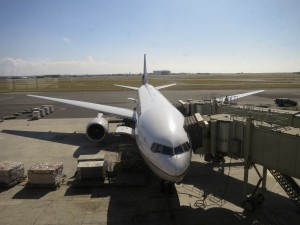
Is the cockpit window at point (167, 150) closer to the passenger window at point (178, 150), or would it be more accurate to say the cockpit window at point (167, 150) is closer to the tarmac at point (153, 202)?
the passenger window at point (178, 150)

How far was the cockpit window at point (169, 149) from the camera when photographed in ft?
42.0

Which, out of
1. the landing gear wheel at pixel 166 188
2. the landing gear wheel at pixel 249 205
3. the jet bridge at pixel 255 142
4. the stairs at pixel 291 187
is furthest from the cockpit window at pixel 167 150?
the stairs at pixel 291 187

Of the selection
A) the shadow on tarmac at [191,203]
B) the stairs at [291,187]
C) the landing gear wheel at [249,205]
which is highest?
the stairs at [291,187]

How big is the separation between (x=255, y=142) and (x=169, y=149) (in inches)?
180

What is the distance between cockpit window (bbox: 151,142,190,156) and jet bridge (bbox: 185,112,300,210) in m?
2.56

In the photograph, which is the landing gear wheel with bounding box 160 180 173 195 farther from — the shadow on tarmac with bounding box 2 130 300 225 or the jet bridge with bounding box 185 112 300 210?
the jet bridge with bounding box 185 112 300 210

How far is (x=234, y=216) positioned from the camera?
44.4ft

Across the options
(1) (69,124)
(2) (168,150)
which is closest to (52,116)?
(1) (69,124)

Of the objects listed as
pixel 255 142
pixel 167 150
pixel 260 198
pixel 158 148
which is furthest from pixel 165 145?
pixel 260 198

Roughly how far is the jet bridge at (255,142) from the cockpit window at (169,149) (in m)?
2.56

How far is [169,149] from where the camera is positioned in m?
12.8

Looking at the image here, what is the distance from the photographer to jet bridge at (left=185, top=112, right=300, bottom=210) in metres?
11.8

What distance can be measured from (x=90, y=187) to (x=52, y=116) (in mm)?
28993

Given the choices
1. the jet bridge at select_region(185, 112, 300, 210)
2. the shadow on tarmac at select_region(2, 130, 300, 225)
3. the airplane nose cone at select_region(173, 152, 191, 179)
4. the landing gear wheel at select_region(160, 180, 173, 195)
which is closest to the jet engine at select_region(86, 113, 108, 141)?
the shadow on tarmac at select_region(2, 130, 300, 225)
